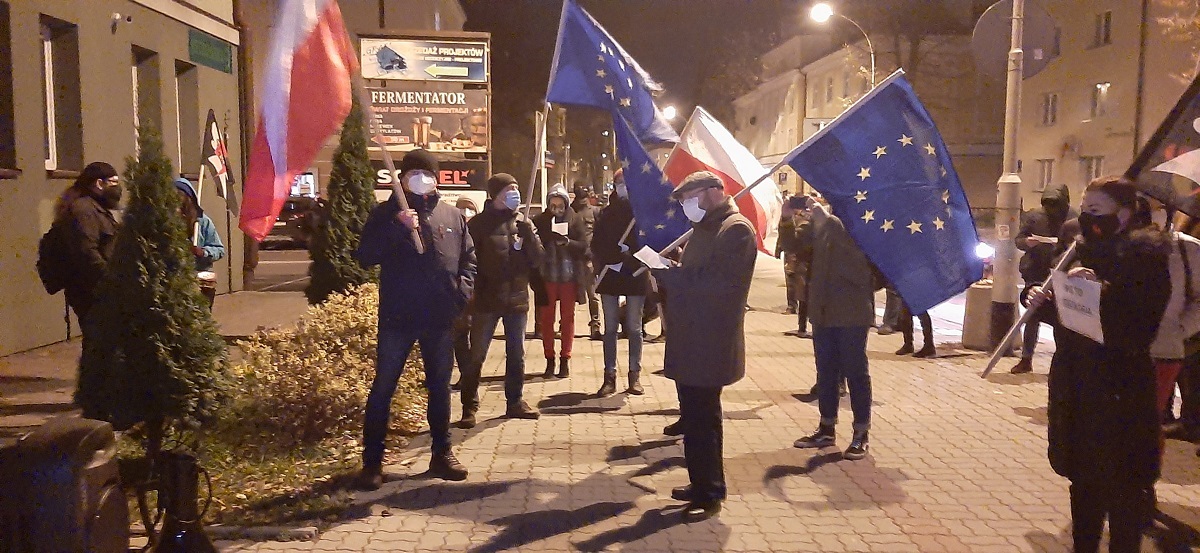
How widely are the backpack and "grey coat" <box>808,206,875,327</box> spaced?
17.2 feet

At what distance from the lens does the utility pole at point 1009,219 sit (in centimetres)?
1038

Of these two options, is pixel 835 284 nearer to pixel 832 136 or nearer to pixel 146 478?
pixel 832 136

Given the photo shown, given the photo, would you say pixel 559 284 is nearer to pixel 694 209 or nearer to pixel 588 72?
pixel 588 72

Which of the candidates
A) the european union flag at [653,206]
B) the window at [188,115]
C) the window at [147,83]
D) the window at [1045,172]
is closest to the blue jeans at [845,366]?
the european union flag at [653,206]

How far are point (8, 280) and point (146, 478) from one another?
20.4 feet

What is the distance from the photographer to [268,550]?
454 cm

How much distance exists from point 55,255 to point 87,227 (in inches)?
12.5

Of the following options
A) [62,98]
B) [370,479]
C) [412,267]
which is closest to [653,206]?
[412,267]

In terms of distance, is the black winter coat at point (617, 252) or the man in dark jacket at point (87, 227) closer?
the man in dark jacket at point (87, 227)

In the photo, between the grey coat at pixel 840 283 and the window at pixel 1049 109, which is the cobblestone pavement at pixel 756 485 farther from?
the window at pixel 1049 109

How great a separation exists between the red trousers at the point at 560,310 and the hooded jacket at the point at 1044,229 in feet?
14.7

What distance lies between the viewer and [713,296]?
198 inches

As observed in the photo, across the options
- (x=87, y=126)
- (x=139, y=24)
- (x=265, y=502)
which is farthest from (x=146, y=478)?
(x=139, y=24)

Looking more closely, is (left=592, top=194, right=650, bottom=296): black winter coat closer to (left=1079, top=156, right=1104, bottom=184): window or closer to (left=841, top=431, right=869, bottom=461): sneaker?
(left=841, top=431, right=869, bottom=461): sneaker
